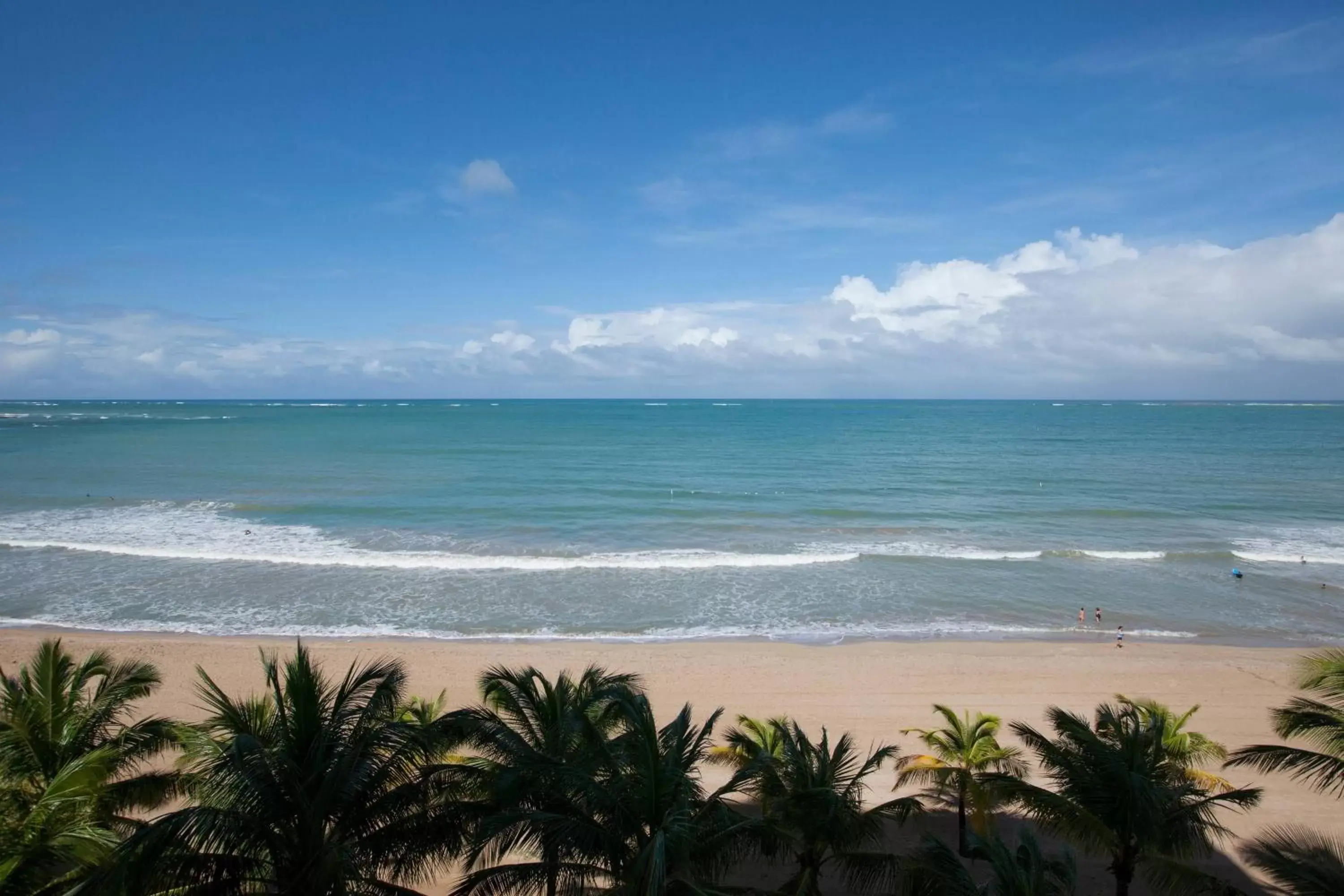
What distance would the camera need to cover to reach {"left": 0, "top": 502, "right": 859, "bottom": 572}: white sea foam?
3023 cm

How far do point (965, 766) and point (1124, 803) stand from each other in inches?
106

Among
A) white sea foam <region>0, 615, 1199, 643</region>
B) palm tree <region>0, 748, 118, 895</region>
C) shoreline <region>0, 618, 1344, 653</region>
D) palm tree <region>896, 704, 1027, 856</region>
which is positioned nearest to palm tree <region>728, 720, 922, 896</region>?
palm tree <region>896, 704, 1027, 856</region>

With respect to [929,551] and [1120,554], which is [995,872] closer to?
[929,551]

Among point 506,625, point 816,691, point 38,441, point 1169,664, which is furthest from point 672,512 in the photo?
point 38,441

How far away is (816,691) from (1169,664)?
11.1m

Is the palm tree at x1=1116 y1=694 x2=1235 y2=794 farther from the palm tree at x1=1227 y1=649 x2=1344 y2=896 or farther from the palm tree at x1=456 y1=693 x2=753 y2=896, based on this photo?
the palm tree at x1=456 y1=693 x2=753 y2=896

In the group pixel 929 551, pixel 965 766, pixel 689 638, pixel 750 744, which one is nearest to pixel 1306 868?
pixel 965 766

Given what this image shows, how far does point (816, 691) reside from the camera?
61.4 feet

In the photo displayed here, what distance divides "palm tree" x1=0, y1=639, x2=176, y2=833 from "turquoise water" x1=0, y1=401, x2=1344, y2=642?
565 inches

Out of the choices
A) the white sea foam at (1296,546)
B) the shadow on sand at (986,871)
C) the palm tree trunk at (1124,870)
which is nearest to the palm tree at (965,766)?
the shadow on sand at (986,871)

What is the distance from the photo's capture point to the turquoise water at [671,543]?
24.4 metres

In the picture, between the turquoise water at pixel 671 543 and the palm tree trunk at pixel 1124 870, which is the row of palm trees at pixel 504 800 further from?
the turquoise water at pixel 671 543

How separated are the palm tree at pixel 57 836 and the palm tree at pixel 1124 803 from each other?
32.8 feet

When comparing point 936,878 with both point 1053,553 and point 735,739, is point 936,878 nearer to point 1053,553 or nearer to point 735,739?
point 735,739
